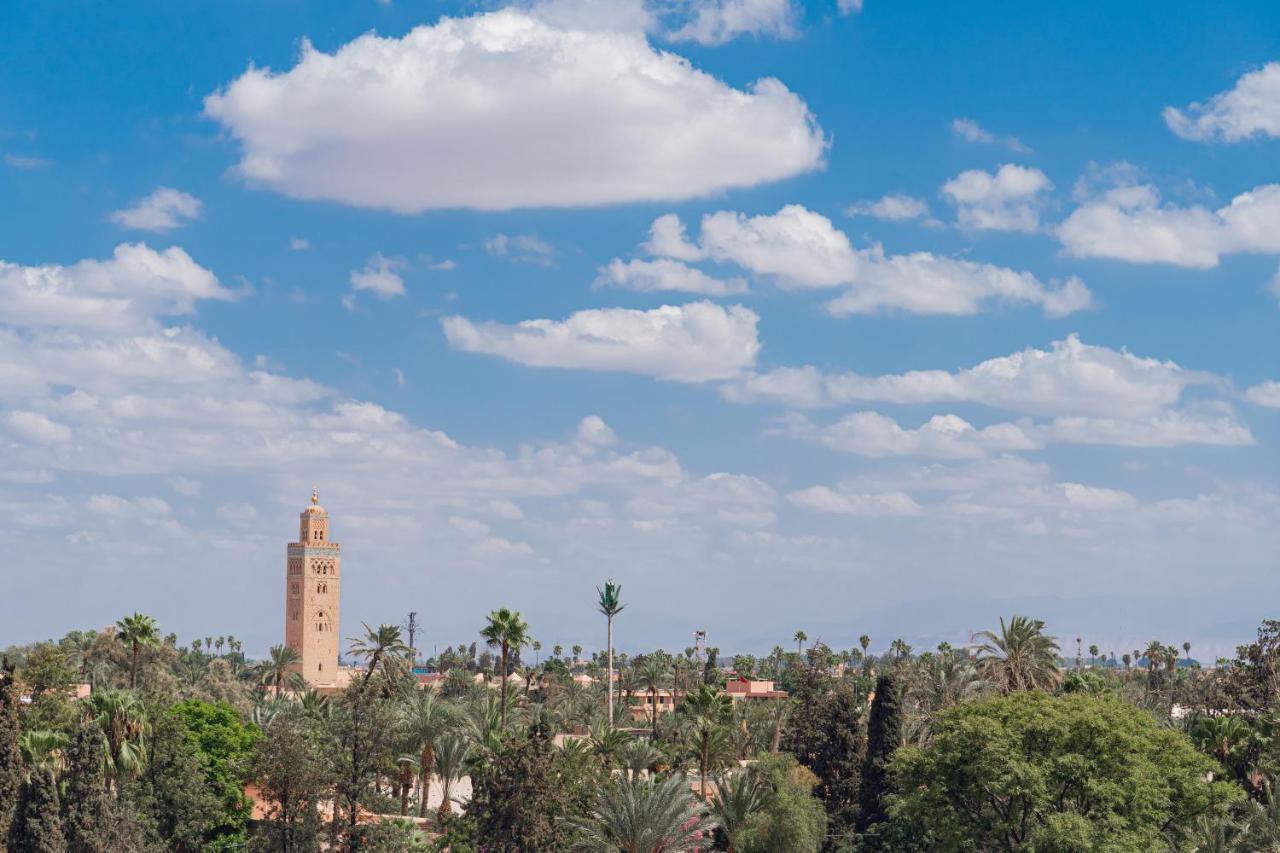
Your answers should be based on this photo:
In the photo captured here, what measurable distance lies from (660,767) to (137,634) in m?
30.6

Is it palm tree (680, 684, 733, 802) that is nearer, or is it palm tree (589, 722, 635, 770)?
palm tree (589, 722, 635, 770)

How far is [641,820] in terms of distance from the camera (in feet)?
184

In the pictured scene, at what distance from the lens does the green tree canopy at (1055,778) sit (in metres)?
51.6

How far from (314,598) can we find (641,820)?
4247 inches

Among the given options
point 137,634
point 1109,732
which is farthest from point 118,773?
point 1109,732

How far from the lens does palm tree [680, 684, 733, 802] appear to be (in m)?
71.0

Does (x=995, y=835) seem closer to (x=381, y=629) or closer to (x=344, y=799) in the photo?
(x=344, y=799)

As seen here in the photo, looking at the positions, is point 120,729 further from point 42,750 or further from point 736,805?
point 736,805

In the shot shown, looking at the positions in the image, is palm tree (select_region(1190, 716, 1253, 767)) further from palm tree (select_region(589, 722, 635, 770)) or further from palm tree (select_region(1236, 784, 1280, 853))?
palm tree (select_region(589, 722, 635, 770))

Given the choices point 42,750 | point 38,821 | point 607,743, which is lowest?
point 38,821

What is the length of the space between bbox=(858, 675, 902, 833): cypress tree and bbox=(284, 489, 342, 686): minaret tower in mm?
94393

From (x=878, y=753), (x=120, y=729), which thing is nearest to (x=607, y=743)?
(x=878, y=753)

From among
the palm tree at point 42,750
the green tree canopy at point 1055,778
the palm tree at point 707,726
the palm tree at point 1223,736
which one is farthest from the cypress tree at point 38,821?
the palm tree at point 1223,736

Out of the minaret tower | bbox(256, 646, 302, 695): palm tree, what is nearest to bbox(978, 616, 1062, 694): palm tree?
bbox(256, 646, 302, 695): palm tree
